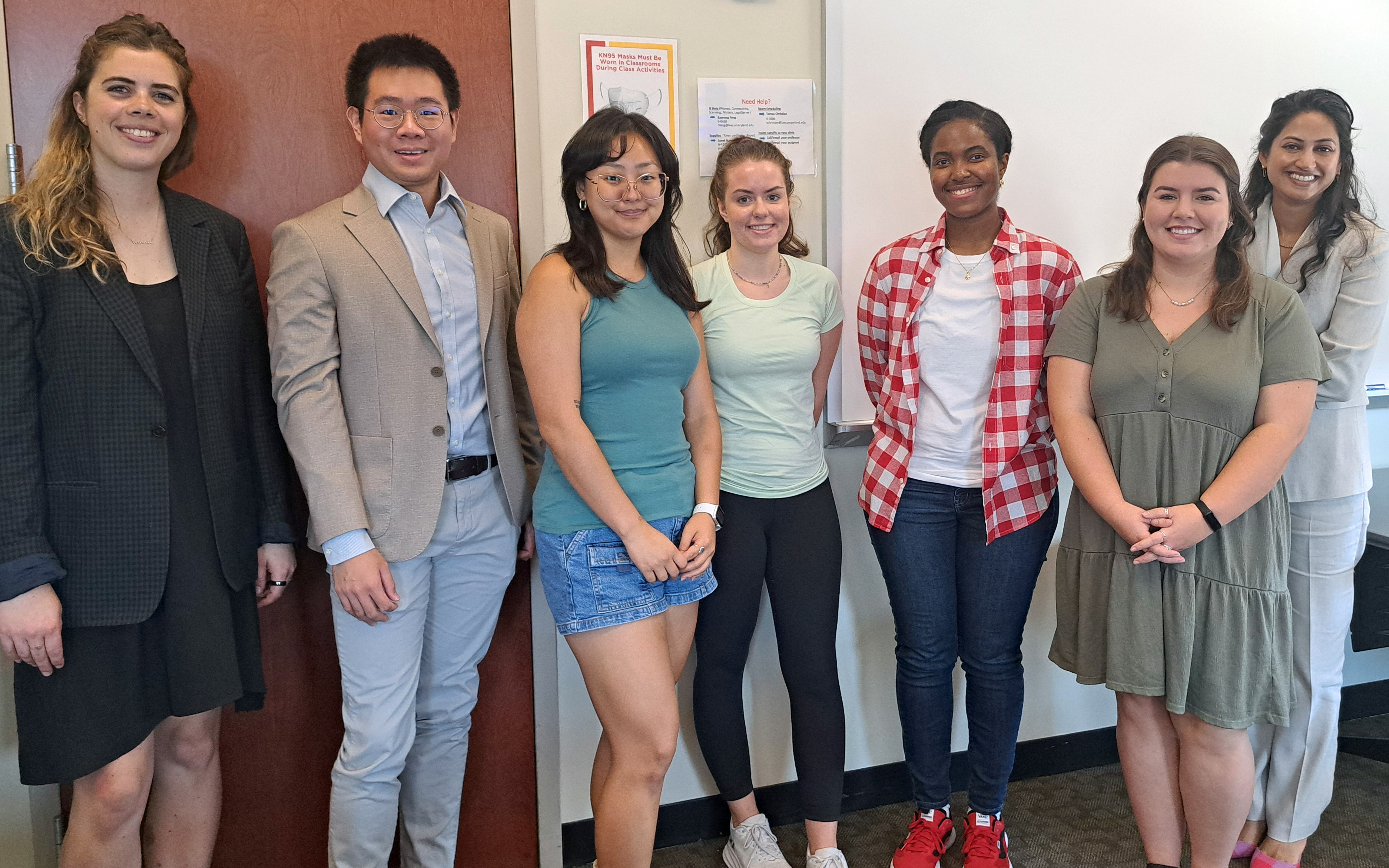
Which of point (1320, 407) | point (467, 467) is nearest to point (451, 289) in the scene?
point (467, 467)

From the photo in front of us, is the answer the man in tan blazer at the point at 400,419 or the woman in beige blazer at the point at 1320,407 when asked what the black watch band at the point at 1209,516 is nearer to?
the woman in beige blazer at the point at 1320,407

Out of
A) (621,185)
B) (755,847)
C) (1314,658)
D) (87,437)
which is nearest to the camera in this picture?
(87,437)

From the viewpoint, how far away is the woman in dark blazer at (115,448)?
1439 mm

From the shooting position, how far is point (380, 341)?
5.49 ft

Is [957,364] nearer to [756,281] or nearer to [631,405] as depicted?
[756,281]

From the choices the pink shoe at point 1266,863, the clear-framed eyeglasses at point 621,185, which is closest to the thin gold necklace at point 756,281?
the clear-framed eyeglasses at point 621,185

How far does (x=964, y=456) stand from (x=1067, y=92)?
3.56 ft

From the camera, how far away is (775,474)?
1.91 metres

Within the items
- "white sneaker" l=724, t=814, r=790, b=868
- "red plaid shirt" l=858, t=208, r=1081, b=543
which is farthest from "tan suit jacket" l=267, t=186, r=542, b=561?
"white sneaker" l=724, t=814, r=790, b=868

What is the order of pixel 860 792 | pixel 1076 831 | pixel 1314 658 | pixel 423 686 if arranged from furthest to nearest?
pixel 860 792 → pixel 1076 831 → pixel 1314 658 → pixel 423 686

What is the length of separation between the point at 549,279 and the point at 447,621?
2.43ft

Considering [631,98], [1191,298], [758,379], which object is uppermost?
[631,98]

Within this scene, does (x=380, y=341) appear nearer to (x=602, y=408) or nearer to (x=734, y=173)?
(x=602, y=408)

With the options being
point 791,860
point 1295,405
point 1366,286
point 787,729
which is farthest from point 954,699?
point 1366,286
